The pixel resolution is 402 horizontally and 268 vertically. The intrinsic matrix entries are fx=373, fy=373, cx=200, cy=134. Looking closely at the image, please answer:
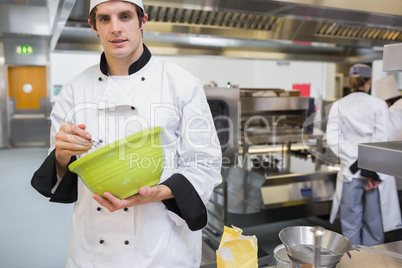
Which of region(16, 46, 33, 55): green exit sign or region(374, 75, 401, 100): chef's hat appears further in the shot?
region(16, 46, 33, 55): green exit sign

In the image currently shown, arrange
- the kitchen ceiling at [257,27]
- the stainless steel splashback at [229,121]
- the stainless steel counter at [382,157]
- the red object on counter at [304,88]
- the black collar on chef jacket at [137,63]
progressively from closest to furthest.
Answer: the stainless steel counter at [382,157] → the black collar on chef jacket at [137,63] → the kitchen ceiling at [257,27] → the stainless steel splashback at [229,121] → the red object on counter at [304,88]

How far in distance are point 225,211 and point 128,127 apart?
1945 millimetres

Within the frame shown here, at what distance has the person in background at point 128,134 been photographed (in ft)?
3.67

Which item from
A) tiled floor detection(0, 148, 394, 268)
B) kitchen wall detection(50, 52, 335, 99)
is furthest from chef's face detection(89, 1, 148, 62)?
kitchen wall detection(50, 52, 335, 99)

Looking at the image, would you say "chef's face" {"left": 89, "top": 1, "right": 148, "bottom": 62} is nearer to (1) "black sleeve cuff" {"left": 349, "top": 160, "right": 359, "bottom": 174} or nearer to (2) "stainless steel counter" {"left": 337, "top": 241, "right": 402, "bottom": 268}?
(2) "stainless steel counter" {"left": 337, "top": 241, "right": 402, "bottom": 268}

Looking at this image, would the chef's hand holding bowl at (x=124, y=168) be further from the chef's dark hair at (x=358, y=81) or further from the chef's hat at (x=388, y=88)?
the chef's hat at (x=388, y=88)

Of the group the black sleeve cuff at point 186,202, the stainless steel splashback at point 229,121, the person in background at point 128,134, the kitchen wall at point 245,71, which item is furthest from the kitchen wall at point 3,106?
the black sleeve cuff at point 186,202

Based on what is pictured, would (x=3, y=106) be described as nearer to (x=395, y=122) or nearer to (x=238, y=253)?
(x=395, y=122)

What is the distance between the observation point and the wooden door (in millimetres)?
8031

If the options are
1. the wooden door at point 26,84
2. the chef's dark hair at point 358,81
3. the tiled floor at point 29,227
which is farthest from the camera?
the wooden door at point 26,84

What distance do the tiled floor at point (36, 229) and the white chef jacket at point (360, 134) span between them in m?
0.49

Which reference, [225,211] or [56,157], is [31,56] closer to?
[225,211]

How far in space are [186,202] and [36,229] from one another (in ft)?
8.94

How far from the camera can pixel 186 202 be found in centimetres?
109
